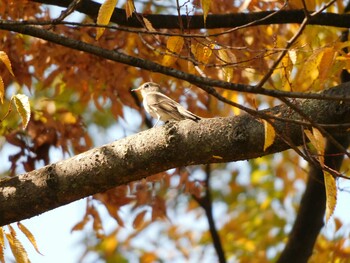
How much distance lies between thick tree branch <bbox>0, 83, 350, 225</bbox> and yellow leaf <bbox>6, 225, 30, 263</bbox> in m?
0.13

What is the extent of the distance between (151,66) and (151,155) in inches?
26.9

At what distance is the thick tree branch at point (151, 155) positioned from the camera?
3.32 metres

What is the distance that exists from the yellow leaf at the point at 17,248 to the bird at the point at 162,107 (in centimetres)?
201

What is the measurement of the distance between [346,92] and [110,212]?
302cm

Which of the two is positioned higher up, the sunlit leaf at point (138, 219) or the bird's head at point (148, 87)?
the bird's head at point (148, 87)

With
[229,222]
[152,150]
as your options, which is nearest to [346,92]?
[152,150]

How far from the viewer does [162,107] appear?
604 centimetres

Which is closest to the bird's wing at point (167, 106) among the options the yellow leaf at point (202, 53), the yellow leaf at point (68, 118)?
the yellow leaf at point (68, 118)

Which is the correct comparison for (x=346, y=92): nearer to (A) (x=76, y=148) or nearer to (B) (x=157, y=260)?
(A) (x=76, y=148)

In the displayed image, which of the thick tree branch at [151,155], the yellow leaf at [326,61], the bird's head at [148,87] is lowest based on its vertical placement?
the thick tree branch at [151,155]

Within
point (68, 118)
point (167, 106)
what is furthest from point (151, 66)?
point (68, 118)

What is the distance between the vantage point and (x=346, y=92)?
10.6ft

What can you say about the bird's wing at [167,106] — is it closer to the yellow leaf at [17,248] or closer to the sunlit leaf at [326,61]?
the sunlit leaf at [326,61]

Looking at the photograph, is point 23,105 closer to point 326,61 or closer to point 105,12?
point 105,12
